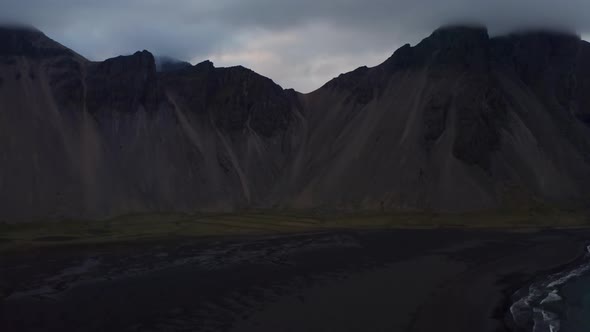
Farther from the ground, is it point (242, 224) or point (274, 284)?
point (242, 224)

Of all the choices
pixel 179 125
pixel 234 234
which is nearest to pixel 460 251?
pixel 234 234

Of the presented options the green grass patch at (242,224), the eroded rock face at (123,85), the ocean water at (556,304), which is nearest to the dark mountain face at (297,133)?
the eroded rock face at (123,85)

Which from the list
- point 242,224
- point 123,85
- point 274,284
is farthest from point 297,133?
point 274,284

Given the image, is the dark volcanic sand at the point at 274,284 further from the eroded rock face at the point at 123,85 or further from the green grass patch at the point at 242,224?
the eroded rock face at the point at 123,85

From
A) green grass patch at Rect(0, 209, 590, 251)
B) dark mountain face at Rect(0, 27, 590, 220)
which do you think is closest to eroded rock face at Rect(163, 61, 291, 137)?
dark mountain face at Rect(0, 27, 590, 220)

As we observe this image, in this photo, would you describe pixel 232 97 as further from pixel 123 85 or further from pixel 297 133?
pixel 123 85

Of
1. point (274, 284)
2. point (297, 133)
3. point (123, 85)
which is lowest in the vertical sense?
point (274, 284)

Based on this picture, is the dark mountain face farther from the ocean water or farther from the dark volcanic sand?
the ocean water
